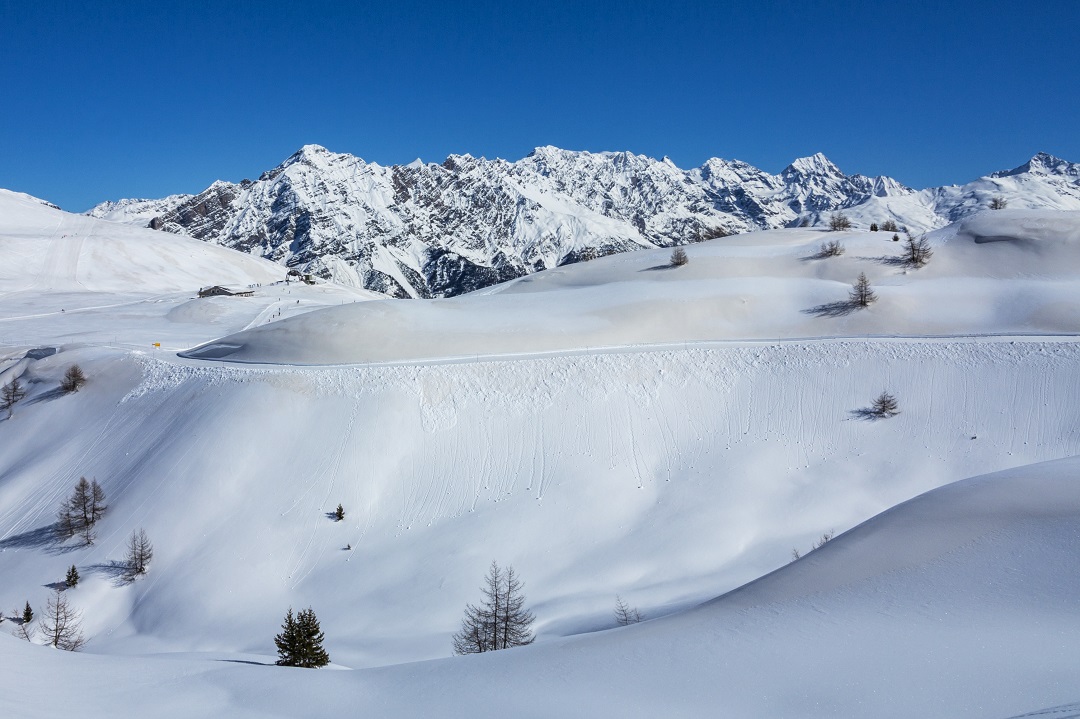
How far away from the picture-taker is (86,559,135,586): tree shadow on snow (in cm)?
2188

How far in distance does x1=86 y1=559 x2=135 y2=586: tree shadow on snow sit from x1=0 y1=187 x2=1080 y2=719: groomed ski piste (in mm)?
162

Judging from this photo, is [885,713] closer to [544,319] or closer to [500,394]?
[500,394]

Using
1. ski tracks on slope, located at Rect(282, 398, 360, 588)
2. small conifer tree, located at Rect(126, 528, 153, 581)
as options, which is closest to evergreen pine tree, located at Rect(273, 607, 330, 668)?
ski tracks on slope, located at Rect(282, 398, 360, 588)

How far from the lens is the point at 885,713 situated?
6469 mm

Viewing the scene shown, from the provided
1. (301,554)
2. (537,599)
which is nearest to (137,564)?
(301,554)

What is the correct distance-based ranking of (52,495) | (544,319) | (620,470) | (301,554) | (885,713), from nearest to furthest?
1. (885,713)
2. (301,554)
3. (620,470)
4. (52,495)
5. (544,319)

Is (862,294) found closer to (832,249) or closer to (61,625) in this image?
(832,249)

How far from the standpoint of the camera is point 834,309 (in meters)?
31.8

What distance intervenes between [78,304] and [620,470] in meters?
69.3

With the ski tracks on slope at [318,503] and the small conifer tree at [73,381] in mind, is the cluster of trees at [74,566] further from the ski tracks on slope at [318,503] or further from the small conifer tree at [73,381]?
the small conifer tree at [73,381]

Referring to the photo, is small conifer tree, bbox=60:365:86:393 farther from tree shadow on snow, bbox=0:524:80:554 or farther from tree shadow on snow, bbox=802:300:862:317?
tree shadow on snow, bbox=802:300:862:317

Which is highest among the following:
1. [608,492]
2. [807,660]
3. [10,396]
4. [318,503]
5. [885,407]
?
[10,396]

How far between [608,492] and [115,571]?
18430 millimetres

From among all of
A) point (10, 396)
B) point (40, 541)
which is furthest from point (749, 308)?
point (10, 396)
